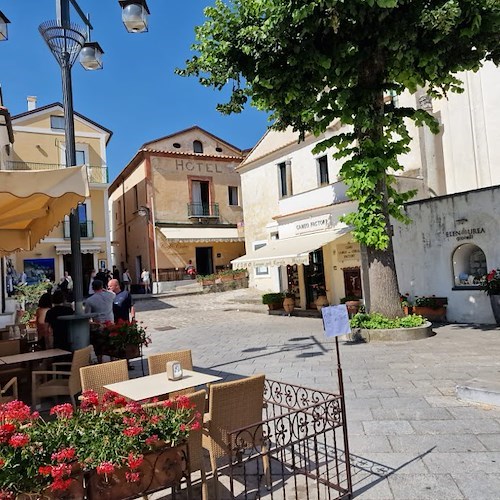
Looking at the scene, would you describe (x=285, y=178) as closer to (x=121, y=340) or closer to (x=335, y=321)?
(x=121, y=340)

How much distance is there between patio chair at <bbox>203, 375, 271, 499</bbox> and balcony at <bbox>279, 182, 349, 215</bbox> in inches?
444

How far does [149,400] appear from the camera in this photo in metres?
4.15

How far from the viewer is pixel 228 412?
3.54 metres

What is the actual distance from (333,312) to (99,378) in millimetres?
2475

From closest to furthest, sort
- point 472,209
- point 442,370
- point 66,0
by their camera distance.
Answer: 1. point 66,0
2. point 442,370
3. point 472,209

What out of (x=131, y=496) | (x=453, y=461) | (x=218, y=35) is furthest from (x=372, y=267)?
(x=131, y=496)

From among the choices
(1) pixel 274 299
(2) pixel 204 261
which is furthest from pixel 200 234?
(1) pixel 274 299

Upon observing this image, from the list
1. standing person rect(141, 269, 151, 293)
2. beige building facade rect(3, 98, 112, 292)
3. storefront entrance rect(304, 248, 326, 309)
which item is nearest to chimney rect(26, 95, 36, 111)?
beige building facade rect(3, 98, 112, 292)

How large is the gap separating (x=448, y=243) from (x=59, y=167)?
2143 cm

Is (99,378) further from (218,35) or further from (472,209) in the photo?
(472,209)

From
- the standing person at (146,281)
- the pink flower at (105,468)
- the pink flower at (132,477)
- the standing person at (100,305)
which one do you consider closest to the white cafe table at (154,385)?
the pink flower at (132,477)

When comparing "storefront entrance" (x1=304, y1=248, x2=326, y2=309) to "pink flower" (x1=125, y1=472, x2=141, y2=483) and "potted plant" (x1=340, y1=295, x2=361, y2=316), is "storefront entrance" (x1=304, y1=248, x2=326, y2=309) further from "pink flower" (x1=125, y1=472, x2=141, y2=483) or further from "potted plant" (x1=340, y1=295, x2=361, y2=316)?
"pink flower" (x1=125, y1=472, x2=141, y2=483)

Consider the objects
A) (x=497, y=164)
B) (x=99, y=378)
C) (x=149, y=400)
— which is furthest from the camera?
(x=497, y=164)

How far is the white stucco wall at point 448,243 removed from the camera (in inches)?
452
